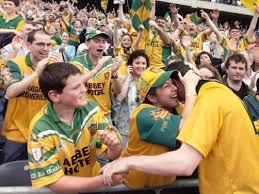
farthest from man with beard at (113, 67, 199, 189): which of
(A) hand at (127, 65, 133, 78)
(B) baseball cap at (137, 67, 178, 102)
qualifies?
(A) hand at (127, 65, 133, 78)

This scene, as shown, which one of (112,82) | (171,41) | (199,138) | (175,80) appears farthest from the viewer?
(171,41)

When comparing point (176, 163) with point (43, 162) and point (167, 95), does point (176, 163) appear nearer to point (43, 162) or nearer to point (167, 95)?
point (43, 162)

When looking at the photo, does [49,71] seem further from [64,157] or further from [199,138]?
[199,138]

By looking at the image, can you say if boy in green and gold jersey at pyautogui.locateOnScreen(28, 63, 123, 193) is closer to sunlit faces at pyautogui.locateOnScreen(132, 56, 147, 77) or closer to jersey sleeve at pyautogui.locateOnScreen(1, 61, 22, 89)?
jersey sleeve at pyautogui.locateOnScreen(1, 61, 22, 89)

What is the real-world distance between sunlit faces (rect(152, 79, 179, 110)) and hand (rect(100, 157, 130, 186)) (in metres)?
0.82

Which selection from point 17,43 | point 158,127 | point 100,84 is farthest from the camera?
point 100,84

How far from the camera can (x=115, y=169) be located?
2078 mm

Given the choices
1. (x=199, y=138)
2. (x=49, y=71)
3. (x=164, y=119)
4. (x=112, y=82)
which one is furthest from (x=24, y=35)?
(x=199, y=138)

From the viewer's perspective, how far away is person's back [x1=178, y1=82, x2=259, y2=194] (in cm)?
198

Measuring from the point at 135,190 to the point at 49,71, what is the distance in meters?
0.88

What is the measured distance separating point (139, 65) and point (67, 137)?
284 cm

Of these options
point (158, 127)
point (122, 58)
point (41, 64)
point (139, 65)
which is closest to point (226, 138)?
point (158, 127)

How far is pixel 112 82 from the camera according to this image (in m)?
4.97

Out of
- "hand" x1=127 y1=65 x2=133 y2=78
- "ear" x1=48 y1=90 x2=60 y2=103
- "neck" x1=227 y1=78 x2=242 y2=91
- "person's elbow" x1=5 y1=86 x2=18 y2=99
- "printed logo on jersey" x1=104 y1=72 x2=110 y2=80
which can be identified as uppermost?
"ear" x1=48 y1=90 x2=60 y2=103
